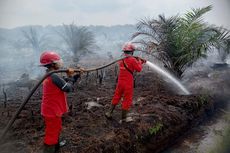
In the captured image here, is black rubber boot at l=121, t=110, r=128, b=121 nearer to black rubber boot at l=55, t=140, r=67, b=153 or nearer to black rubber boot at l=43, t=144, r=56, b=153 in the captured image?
black rubber boot at l=55, t=140, r=67, b=153

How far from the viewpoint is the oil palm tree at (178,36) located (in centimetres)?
887

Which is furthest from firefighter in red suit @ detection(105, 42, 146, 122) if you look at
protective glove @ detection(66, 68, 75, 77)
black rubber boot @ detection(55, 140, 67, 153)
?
protective glove @ detection(66, 68, 75, 77)

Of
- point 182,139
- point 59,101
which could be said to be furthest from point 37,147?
point 182,139

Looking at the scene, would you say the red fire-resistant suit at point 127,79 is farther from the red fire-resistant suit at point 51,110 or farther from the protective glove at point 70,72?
the red fire-resistant suit at point 51,110

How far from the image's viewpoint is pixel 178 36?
8969mm

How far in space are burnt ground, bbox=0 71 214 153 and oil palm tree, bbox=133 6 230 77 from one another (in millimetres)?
1126

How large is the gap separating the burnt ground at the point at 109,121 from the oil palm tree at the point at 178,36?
1.13 meters

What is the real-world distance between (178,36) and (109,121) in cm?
456

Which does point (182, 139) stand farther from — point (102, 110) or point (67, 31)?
point (67, 31)

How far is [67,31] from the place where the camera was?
15086mm

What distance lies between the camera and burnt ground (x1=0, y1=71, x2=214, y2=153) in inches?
191

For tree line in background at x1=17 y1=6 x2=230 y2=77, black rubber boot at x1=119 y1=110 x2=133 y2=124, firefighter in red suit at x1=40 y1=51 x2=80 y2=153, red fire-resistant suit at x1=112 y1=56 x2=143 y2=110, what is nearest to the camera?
firefighter in red suit at x1=40 y1=51 x2=80 y2=153

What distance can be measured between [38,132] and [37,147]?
0.61 metres

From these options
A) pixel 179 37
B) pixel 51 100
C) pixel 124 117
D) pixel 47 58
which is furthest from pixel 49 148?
pixel 179 37
